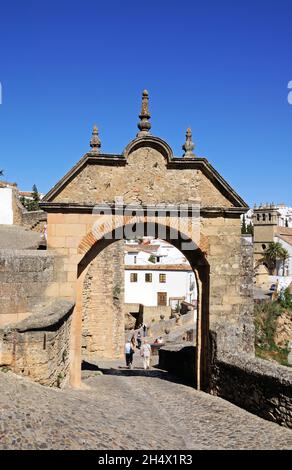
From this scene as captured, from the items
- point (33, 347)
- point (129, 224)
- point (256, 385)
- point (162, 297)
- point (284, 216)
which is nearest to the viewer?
point (33, 347)

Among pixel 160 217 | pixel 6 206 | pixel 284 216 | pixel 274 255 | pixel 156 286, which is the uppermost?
pixel 284 216

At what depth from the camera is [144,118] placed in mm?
11609

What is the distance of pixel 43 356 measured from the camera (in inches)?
316

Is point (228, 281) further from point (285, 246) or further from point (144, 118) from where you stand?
point (285, 246)

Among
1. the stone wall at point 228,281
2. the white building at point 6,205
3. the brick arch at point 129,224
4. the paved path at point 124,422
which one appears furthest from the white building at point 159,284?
the paved path at point 124,422

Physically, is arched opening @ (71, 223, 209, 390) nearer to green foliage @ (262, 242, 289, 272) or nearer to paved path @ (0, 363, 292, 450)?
paved path @ (0, 363, 292, 450)

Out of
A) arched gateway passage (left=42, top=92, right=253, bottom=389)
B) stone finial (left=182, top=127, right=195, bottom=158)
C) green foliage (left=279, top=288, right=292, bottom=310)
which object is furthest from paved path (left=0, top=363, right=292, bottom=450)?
green foliage (left=279, top=288, right=292, bottom=310)

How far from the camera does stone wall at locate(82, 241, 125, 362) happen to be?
2046cm

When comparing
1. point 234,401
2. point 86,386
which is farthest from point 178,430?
point 86,386

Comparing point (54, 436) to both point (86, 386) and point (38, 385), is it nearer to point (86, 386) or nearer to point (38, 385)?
point (38, 385)

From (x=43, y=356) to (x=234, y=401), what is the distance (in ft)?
12.5

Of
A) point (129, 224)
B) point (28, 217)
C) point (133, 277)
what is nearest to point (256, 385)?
point (129, 224)

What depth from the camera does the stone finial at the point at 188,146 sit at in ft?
36.9

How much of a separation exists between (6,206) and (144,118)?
1380 cm
